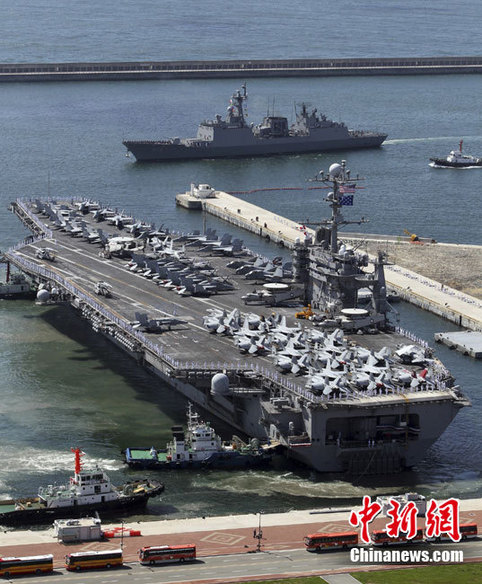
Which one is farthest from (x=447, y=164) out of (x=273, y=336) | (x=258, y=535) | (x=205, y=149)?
(x=258, y=535)

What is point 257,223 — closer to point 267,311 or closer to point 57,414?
point 267,311

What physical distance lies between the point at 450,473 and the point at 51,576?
2665 cm

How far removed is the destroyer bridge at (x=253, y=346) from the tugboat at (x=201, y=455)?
1795mm

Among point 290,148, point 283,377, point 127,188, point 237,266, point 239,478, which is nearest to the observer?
point 239,478

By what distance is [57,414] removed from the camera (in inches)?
3583

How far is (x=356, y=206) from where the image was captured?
163250 mm

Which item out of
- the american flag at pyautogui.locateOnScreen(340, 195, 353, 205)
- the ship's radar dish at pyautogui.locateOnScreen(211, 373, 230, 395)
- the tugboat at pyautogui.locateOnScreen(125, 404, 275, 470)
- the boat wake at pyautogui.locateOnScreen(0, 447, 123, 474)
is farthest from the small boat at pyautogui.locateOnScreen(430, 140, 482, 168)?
the boat wake at pyautogui.locateOnScreen(0, 447, 123, 474)

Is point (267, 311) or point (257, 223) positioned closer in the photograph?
point (267, 311)

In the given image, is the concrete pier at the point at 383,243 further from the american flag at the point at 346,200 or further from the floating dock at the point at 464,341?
the american flag at the point at 346,200

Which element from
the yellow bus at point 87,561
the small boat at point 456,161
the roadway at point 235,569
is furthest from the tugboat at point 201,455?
the small boat at point 456,161

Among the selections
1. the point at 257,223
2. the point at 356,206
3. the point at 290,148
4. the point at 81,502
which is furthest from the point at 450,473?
the point at 290,148

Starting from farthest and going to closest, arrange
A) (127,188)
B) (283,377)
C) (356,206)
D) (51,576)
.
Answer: (127,188) → (356,206) → (283,377) → (51,576)

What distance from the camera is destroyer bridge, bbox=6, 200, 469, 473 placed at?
80.9 m

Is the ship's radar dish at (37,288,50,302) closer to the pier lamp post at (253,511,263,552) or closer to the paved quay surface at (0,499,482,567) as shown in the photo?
the paved quay surface at (0,499,482,567)
